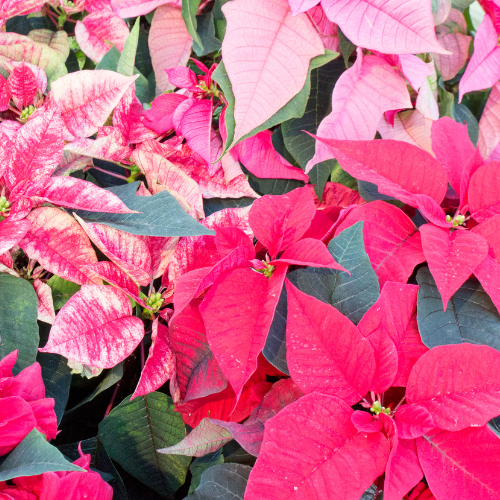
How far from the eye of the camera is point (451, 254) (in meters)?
0.39

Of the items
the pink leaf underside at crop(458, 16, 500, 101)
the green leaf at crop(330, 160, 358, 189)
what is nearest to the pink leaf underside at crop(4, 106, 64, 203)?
the green leaf at crop(330, 160, 358, 189)

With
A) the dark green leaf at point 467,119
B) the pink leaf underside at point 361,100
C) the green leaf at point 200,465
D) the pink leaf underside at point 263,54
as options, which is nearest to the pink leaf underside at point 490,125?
the dark green leaf at point 467,119

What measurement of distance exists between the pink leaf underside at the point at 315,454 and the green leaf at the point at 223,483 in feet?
0.29

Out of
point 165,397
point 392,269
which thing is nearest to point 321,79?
point 392,269

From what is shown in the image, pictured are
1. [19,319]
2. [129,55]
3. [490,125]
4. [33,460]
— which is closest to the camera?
[33,460]

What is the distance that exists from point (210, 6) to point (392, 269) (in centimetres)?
44

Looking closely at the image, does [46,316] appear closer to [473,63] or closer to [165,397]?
[165,397]

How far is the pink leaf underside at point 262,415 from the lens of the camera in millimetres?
365

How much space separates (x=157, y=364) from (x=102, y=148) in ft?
0.70

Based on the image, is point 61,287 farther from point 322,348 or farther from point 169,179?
point 322,348

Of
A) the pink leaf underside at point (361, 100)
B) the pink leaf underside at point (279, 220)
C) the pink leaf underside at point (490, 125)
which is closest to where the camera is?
the pink leaf underside at point (279, 220)

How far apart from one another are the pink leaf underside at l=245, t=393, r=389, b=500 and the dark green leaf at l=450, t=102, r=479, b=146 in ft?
1.48

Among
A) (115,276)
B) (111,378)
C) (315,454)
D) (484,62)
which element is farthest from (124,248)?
(484,62)

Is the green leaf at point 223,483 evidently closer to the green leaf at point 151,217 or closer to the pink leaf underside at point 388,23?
the green leaf at point 151,217
